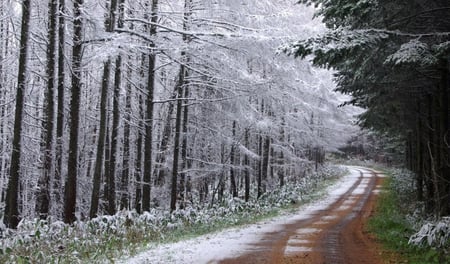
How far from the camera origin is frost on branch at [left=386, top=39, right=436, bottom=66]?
30.4 ft

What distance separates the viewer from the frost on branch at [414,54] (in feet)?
30.4


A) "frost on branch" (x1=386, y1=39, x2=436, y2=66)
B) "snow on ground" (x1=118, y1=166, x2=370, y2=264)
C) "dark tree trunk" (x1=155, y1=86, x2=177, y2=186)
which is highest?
"frost on branch" (x1=386, y1=39, x2=436, y2=66)

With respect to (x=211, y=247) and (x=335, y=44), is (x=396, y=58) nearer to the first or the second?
(x=335, y=44)

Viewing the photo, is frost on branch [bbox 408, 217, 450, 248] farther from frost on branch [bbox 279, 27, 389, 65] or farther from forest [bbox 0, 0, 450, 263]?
frost on branch [bbox 279, 27, 389, 65]

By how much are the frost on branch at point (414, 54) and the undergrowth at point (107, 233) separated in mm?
7142

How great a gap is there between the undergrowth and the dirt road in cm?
245

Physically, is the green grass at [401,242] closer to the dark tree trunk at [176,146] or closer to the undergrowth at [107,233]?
the undergrowth at [107,233]

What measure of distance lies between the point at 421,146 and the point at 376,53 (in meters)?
9.72

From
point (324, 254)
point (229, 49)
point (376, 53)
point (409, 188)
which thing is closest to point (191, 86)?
point (229, 49)

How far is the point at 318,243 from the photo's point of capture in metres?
11.8

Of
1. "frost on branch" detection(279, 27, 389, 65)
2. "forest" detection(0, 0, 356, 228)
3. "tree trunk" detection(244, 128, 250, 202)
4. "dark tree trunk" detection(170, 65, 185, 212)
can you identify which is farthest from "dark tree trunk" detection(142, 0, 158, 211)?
"frost on branch" detection(279, 27, 389, 65)

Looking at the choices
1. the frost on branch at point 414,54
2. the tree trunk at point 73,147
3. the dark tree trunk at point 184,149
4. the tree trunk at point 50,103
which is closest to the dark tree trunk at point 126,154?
the dark tree trunk at point 184,149

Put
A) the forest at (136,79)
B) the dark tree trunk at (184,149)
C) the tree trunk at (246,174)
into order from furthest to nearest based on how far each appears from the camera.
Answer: the tree trunk at (246,174), the dark tree trunk at (184,149), the forest at (136,79)

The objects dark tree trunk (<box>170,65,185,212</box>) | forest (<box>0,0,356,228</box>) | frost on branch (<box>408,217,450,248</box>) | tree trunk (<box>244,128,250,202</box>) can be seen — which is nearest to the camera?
frost on branch (<box>408,217,450,248</box>)
